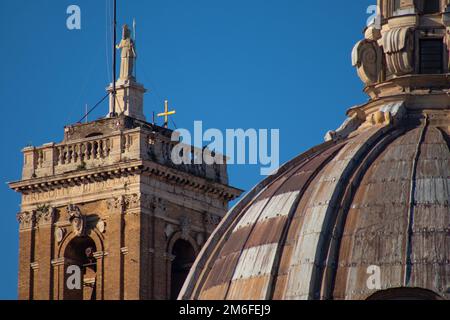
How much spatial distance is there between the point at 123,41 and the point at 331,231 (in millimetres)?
34346

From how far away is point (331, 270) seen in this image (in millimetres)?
78625

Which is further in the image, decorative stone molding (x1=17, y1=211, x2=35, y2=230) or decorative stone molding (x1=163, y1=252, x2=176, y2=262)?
decorative stone molding (x1=17, y1=211, x2=35, y2=230)

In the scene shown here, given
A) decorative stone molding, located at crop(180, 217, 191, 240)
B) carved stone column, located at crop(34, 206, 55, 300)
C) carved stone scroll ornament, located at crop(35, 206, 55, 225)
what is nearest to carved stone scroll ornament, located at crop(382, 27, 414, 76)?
decorative stone molding, located at crop(180, 217, 191, 240)

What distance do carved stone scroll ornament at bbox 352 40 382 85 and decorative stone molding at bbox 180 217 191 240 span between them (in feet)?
82.7

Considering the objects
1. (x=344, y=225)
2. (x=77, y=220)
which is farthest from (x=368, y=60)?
(x=77, y=220)

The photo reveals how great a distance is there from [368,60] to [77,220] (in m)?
25.8

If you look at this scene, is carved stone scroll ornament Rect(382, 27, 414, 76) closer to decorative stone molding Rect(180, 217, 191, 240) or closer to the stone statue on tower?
decorative stone molding Rect(180, 217, 191, 240)

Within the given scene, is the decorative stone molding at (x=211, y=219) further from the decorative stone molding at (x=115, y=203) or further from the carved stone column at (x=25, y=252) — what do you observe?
the carved stone column at (x=25, y=252)

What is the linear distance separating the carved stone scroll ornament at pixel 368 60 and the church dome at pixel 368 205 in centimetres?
2

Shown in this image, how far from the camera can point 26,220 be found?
110m

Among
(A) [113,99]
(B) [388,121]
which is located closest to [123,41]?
(A) [113,99]

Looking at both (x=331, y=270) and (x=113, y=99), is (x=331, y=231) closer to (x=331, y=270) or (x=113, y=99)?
(x=331, y=270)

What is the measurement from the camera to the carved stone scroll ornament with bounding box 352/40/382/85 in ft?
274

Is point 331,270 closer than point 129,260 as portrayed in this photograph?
Yes
